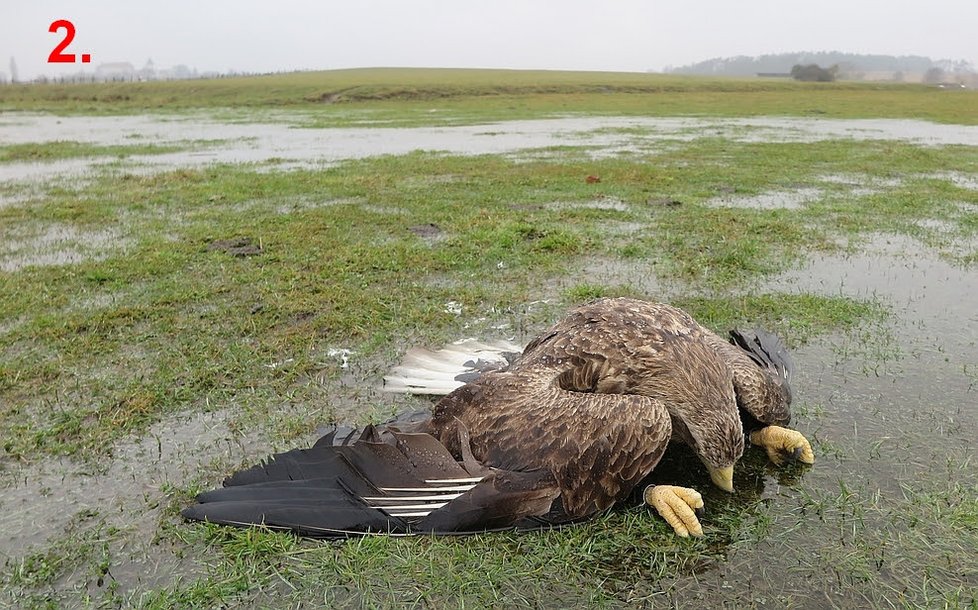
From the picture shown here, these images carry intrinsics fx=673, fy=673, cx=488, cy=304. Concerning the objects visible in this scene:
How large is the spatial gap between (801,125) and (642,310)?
1515 inches

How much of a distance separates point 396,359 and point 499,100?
7020 centimetres

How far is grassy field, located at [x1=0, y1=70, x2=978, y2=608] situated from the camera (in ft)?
12.7

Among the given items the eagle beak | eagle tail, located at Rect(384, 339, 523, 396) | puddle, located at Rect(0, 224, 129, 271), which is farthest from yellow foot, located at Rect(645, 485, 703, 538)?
puddle, located at Rect(0, 224, 129, 271)

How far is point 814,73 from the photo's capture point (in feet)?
333

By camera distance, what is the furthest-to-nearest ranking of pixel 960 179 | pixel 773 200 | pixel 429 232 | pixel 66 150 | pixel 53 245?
pixel 66 150 → pixel 960 179 → pixel 773 200 → pixel 429 232 → pixel 53 245

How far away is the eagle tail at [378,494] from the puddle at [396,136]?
1932 centimetres

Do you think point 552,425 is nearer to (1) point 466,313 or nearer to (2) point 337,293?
(1) point 466,313

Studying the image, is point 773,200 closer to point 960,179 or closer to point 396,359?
point 960,179

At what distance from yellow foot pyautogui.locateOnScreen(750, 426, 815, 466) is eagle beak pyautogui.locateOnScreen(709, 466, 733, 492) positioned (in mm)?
560

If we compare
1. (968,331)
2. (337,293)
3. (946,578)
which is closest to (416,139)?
(337,293)

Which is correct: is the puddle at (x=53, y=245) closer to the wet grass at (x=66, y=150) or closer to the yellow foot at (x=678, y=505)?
the yellow foot at (x=678, y=505)

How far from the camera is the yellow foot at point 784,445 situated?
4852mm

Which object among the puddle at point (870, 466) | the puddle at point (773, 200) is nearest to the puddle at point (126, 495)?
the puddle at point (870, 466)

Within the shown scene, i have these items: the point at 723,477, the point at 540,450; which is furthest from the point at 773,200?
the point at 540,450
